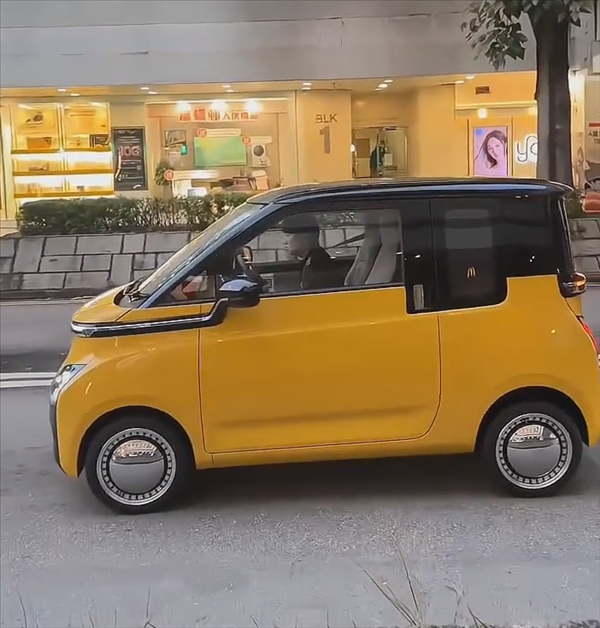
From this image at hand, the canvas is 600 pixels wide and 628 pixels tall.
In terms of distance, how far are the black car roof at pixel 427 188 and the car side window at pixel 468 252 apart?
0.08 metres

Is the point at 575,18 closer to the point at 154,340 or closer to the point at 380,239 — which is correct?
the point at 380,239

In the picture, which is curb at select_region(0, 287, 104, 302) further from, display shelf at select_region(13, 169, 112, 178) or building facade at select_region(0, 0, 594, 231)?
display shelf at select_region(13, 169, 112, 178)

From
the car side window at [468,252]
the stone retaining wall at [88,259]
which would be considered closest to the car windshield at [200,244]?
the car side window at [468,252]

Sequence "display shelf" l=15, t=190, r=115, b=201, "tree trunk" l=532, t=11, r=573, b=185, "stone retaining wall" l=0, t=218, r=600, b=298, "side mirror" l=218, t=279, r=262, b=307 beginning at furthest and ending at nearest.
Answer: "display shelf" l=15, t=190, r=115, b=201 → "tree trunk" l=532, t=11, r=573, b=185 → "stone retaining wall" l=0, t=218, r=600, b=298 → "side mirror" l=218, t=279, r=262, b=307

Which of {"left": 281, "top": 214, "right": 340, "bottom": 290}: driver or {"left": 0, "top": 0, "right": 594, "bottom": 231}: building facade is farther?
{"left": 0, "top": 0, "right": 594, "bottom": 231}: building facade

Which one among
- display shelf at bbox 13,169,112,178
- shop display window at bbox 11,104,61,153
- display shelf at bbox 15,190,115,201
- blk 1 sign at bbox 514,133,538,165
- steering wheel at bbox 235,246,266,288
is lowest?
steering wheel at bbox 235,246,266,288

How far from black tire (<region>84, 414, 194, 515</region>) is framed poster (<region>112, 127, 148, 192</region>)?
15432 millimetres

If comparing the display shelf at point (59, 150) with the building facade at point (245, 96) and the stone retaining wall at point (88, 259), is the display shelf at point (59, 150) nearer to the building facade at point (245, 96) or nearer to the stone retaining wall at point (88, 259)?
the building facade at point (245, 96)

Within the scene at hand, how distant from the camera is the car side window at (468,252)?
4.87m

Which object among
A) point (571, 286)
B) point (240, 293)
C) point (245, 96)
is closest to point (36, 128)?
point (245, 96)

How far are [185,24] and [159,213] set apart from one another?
4.19 metres

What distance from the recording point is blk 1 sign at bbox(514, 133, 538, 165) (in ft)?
67.4

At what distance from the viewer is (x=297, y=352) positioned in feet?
15.7

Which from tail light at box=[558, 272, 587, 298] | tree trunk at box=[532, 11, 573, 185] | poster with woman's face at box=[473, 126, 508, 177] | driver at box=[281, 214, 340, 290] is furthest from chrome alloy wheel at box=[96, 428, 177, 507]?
poster with woman's face at box=[473, 126, 508, 177]
